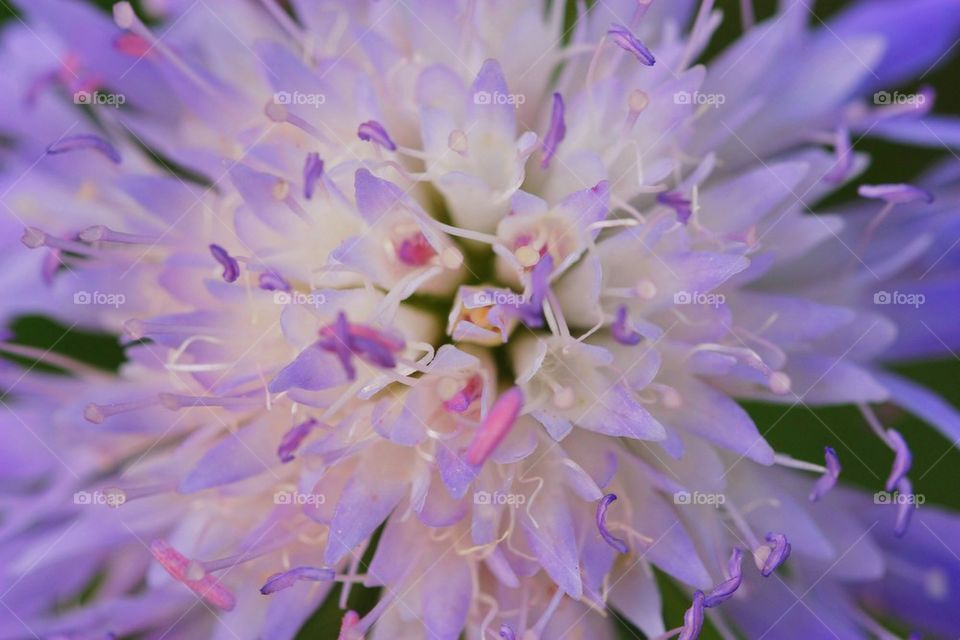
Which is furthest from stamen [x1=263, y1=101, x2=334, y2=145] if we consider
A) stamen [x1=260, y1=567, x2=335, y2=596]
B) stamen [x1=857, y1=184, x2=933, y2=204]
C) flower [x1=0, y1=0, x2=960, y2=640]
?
stamen [x1=857, y1=184, x2=933, y2=204]

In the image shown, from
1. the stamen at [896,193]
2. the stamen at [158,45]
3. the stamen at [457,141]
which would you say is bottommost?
the stamen at [896,193]

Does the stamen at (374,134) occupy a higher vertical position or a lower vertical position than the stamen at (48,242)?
higher

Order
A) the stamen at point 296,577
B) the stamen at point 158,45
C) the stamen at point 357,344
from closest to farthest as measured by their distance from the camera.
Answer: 1. the stamen at point 357,344
2. the stamen at point 296,577
3. the stamen at point 158,45

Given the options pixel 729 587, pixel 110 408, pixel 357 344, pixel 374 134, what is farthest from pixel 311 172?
pixel 729 587

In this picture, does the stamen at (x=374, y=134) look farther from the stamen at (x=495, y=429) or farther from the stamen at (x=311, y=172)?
the stamen at (x=495, y=429)

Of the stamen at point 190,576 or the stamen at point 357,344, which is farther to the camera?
the stamen at point 190,576

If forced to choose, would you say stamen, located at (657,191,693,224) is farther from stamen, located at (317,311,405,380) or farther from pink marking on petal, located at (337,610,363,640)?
pink marking on petal, located at (337,610,363,640)

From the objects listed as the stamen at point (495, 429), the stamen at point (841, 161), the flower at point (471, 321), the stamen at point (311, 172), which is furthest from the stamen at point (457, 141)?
the stamen at point (841, 161)
